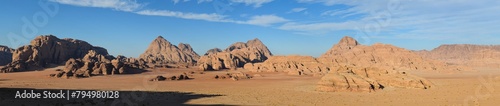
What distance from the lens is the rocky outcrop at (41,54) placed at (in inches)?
3044

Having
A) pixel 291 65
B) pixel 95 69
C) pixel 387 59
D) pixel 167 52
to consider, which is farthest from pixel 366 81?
pixel 167 52

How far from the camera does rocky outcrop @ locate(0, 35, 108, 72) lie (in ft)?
254

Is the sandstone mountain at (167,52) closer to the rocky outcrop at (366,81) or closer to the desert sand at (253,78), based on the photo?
the desert sand at (253,78)

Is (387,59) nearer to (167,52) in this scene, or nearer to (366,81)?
(366,81)

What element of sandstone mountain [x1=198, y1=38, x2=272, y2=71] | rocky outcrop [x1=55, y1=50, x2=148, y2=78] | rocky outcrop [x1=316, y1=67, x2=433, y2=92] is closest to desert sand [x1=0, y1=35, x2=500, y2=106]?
rocky outcrop [x1=316, y1=67, x2=433, y2=92]

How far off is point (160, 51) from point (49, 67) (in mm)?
79604

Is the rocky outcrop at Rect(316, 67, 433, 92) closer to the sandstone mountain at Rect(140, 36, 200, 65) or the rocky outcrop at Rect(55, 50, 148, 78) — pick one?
the rocky outcrop at Rect(55, 50, 148, 78)

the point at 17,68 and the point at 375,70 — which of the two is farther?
the point at 17,68

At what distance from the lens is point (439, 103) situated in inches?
1032

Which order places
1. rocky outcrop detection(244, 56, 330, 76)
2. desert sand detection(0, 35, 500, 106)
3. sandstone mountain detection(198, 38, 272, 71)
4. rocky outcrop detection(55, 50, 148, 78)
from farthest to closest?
sandstone mountain detection(198, 38, 272, 71)
rocky outcrop detection(244, 56, 330, 76)
rocky outcrop detection(55, 50, 148, 78)
desert sand detection(0, 35, 500, 106)

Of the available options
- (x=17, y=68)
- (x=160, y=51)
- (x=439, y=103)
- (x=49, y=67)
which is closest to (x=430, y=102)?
(x=439, y=103)

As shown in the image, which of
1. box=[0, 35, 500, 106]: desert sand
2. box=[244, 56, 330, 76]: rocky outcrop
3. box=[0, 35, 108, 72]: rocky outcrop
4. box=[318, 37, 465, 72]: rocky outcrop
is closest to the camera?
box=[0, 35, 500, 106]: desert sand

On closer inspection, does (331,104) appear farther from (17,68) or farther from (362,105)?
(17,68)

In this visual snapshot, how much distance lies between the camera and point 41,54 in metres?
85.5
